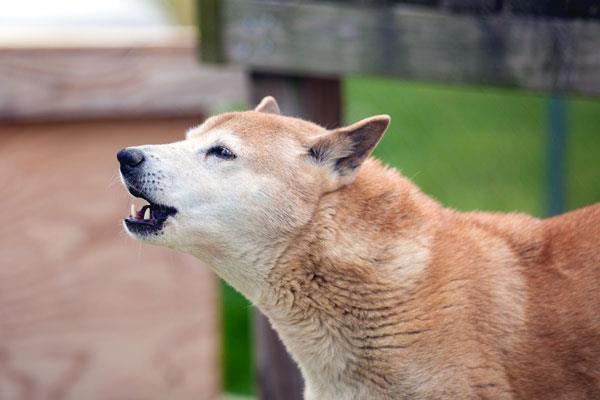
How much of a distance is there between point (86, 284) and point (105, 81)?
1028 millimetres

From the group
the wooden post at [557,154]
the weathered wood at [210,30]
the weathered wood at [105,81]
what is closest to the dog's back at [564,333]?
the weathered wood at [210,30]

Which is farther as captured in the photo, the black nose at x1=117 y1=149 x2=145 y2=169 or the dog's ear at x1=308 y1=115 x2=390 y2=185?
the dog's ear at x1=308 y1=115 x2=390 y2=185

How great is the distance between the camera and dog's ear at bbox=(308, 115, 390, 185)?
3.64 metres

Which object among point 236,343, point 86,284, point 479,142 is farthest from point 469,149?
point 86,284

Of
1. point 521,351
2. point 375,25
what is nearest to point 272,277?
point 521,351

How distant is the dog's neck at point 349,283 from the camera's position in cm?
349

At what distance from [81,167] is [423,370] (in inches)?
103

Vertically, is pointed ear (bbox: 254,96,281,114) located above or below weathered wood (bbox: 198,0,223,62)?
below

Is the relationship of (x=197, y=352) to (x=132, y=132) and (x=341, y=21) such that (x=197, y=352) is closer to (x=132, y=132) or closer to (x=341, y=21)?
(x=132, y=132)

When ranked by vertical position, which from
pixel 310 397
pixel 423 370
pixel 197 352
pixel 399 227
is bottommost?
pixel 197 352

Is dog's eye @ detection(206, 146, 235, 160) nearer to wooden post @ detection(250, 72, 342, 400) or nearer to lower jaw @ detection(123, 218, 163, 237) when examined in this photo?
lower jaw @ detection(123, 218, 163, 237)

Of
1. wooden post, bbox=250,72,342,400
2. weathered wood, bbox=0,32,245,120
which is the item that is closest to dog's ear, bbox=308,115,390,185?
wooden post, bbox=250,72,342,400

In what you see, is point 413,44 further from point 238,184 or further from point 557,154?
point 557,154

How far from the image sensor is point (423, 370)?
133 inches
